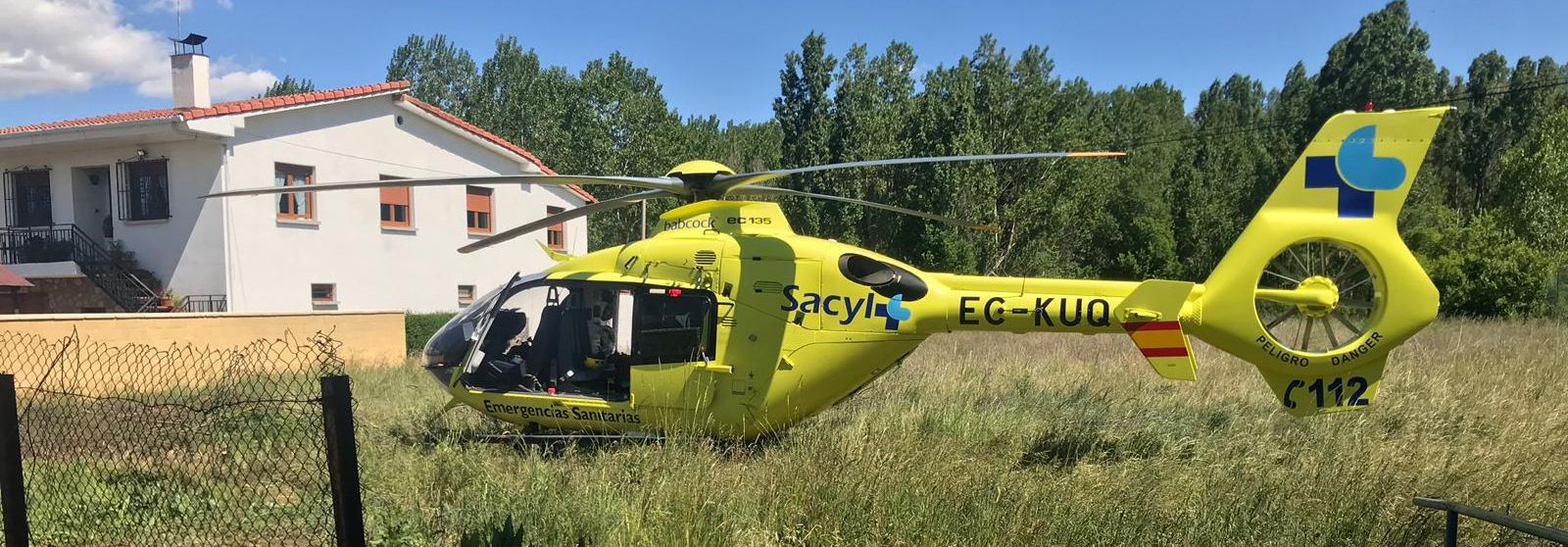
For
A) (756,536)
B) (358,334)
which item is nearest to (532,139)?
(358,334)

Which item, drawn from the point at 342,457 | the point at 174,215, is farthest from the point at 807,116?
the point at 342,457

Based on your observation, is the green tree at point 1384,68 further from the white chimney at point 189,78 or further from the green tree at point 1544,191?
the white chimney at point 189,78

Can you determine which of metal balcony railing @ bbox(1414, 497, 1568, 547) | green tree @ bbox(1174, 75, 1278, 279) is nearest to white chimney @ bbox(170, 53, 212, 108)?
metal balcony railing @ bbox(1414, 497, 1568, 547)

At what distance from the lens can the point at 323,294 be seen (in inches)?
814

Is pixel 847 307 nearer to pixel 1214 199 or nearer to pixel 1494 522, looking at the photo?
pixel 1494 522

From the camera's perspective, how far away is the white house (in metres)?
18.2

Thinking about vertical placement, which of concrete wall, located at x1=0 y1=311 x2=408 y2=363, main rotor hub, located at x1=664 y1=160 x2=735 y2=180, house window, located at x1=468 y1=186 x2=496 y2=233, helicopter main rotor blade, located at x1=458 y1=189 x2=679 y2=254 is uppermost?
house window, located at x1=468 y1=186 x2=496 y2=233

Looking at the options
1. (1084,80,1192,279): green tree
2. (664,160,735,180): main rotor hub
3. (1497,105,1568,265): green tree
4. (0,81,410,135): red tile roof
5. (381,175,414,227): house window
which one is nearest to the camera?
(664,160,735,180): main rotor hub

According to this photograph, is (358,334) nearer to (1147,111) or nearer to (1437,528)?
(1437,528)

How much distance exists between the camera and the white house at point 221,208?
1823 centimetres

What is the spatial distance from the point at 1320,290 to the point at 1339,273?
0.98 ft

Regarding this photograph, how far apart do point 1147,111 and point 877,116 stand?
3275cm

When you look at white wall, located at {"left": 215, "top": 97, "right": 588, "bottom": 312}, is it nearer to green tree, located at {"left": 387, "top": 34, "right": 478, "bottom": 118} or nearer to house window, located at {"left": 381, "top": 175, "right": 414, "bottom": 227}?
house window, located at {"left": 381, "top": 175, "right": 414, "bottom": 227}

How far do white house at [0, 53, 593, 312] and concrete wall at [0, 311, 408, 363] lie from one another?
290 cm
